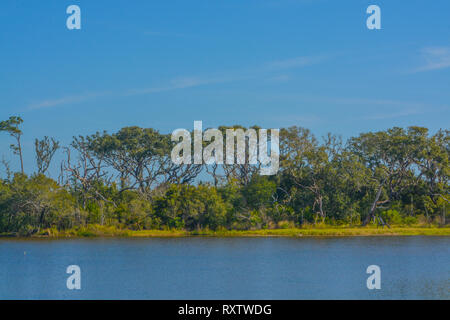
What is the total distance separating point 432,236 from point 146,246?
27.7 m

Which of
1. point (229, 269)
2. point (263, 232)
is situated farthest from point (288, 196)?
point (229, 269)

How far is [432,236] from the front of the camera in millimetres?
58688

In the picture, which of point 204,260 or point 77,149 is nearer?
point 204,260
